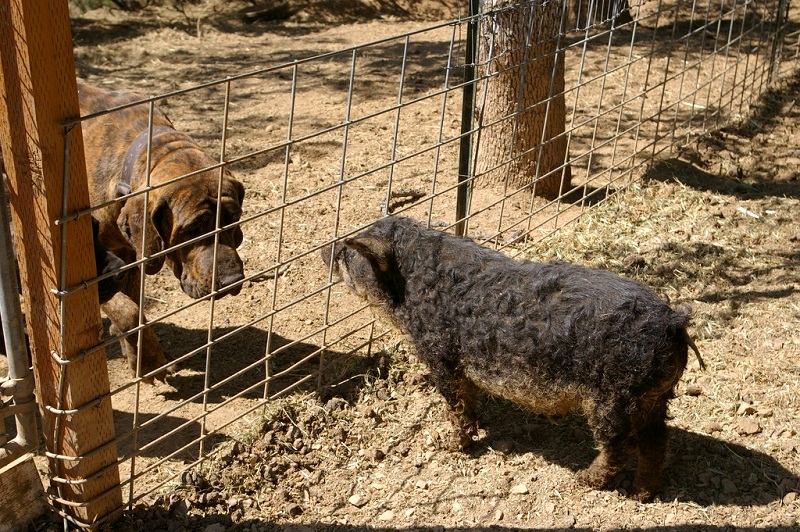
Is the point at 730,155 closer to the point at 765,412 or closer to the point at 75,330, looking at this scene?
the point at 765,412

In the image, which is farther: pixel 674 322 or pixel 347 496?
pixel 347 496

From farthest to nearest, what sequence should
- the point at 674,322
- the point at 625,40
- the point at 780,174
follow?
the point at 625,40 < the point at 780,174 < the point at 674,322

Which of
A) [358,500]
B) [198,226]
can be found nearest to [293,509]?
[358,500]

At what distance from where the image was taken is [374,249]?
4172mm

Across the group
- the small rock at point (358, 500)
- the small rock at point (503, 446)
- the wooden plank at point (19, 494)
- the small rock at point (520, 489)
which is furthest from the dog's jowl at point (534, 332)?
the wooden plank at point (19, 494)

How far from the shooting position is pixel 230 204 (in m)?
4.65

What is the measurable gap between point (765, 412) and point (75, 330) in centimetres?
345

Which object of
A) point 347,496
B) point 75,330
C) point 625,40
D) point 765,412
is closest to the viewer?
point 75,330

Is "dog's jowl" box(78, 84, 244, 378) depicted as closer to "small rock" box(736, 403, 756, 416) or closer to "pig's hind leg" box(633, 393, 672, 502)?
"pig's hind leg" box(633, 393, 672, 502)

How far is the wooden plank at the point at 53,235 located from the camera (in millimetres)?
2869

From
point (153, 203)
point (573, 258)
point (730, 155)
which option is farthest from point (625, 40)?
point (153, 203)

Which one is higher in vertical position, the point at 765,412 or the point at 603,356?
the point at 603,356

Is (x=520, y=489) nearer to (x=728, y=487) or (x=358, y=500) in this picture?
(x=358, y=500)

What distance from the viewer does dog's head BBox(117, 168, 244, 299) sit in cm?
455
